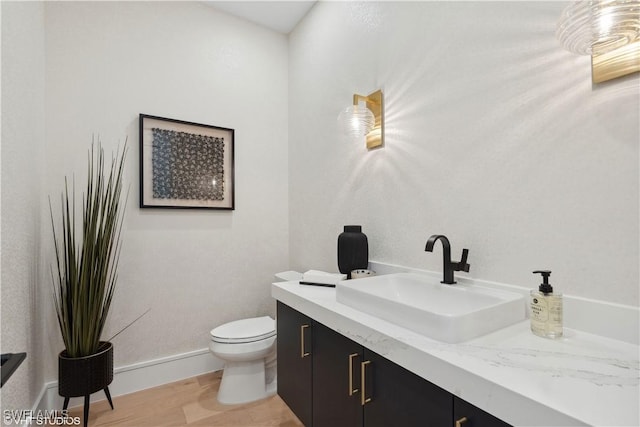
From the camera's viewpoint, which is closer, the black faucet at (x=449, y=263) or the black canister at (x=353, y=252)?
the black faucet at (x=449, y=263)

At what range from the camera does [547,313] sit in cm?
93

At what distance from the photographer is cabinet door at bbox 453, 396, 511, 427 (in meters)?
0.69

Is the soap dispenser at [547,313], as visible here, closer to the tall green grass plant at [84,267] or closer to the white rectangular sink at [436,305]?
the white rectangular sink at [436,305]

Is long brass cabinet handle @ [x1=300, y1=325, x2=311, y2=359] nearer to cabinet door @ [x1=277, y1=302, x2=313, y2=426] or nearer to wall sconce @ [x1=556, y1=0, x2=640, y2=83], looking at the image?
cabinet door @ [x1=277, y1=302, x2=313, y2=426]

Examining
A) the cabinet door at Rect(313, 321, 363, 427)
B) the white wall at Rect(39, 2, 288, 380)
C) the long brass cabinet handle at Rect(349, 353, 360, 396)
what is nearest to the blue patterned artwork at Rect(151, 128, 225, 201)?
the white wall at Rect(39, 2, 288, 380)

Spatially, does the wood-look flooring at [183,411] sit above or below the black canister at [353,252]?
below

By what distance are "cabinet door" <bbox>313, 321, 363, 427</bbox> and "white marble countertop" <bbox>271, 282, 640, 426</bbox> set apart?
12cm

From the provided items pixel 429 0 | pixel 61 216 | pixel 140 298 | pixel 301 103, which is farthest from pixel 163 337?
pixel 429 0

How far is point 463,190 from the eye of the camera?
1.35 meters

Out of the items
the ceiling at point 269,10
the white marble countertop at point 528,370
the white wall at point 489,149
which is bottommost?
the white marble countertop at point 528,370

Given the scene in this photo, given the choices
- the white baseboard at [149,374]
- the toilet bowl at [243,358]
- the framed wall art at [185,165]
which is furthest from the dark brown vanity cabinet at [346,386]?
the framed wall art at [185,165]

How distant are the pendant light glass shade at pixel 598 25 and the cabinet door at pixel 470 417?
104 centimetres

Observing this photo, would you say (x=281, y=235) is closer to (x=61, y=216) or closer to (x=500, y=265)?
(x=61, y=216)

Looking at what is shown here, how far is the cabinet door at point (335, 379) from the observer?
1.13 m
